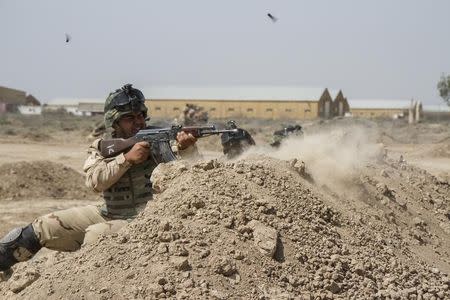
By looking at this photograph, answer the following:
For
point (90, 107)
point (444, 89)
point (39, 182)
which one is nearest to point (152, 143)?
point (39, 182)

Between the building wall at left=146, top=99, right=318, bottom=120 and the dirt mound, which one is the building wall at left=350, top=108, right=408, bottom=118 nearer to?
the building wall at left=146, top=99, right=318, bottom=120

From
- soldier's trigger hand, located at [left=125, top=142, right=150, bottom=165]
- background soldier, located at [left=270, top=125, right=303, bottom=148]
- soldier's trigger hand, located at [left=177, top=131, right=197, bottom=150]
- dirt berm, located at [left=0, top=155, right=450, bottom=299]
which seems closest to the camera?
dirt berm, located at [left=0, top=155, right=450, bottom=299]

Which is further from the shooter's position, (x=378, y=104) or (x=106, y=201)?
(x=378, y=104)

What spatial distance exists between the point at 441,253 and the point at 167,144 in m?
2.91

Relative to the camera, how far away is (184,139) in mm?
5000

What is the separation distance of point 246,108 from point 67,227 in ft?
164

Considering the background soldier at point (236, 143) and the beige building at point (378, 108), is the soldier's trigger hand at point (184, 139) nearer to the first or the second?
the background soldier at point (236, 143)

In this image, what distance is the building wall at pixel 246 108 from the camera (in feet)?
174

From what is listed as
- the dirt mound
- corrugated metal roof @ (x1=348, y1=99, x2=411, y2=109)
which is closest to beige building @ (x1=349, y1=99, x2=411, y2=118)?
corrugated metal roof @ (x1=348, y1=99, x2=411, y2=109)

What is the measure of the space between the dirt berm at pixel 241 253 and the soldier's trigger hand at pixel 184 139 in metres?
0.19

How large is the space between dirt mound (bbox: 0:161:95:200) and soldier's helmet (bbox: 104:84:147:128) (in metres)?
7.12

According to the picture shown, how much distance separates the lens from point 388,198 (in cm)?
702

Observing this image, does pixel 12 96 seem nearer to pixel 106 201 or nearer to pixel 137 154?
pixel 106 201

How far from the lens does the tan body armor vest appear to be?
485 centimetres
